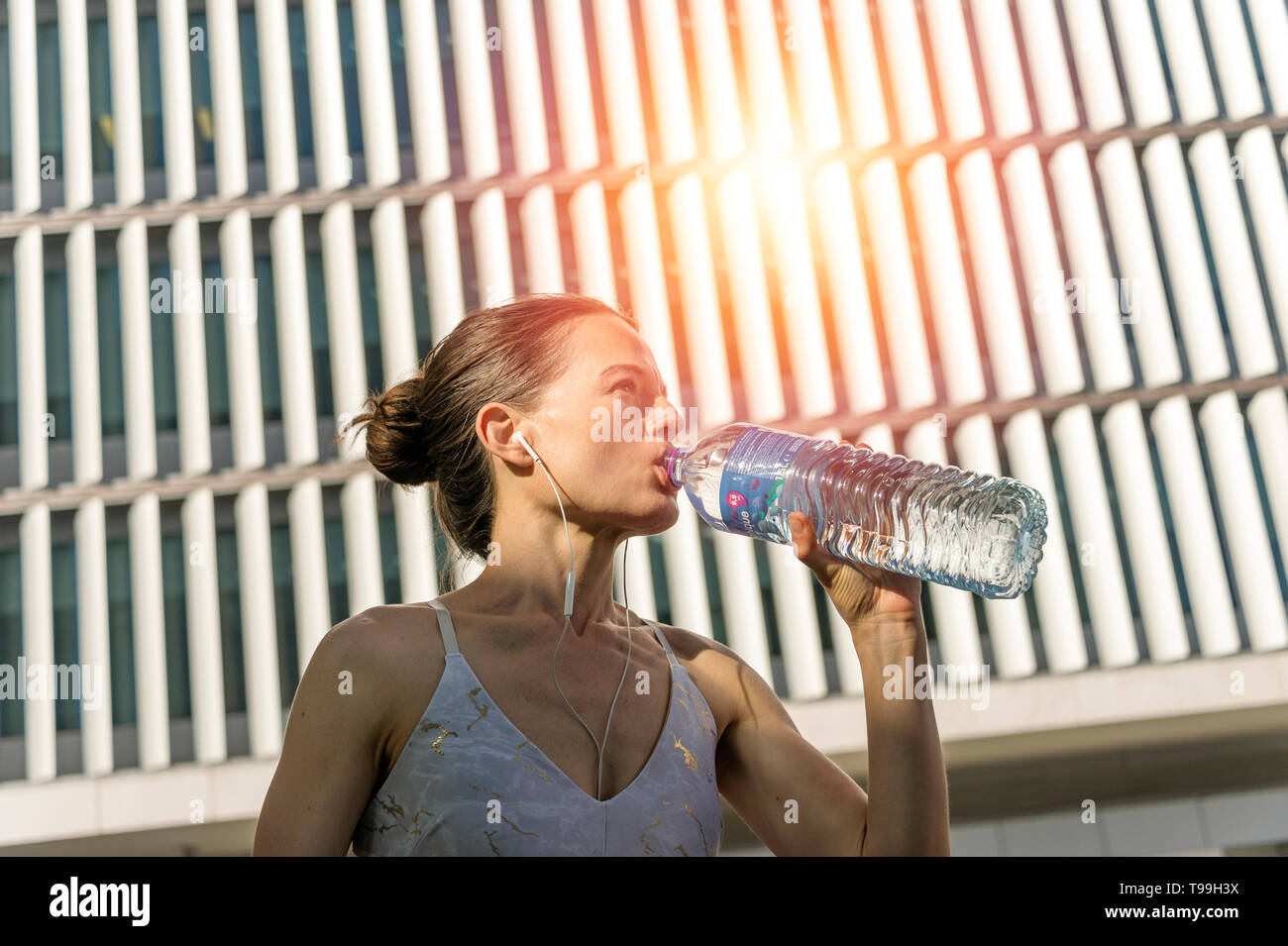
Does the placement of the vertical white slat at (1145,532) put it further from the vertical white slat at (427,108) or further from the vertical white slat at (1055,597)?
the vertical white slat at (427,108)

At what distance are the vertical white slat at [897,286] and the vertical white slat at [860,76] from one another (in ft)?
0.80

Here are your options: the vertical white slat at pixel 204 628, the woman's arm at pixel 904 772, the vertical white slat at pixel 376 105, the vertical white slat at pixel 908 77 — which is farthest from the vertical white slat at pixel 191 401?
the woman's arm at pixel 904 772

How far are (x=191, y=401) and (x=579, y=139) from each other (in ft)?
11.4

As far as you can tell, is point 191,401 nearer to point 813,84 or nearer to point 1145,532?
point 813,84

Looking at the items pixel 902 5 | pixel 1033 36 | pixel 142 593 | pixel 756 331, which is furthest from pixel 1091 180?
pixel 142 593

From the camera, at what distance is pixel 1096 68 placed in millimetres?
9055

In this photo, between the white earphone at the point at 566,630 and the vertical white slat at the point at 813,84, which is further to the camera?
the vertical white slat at the point at 813,84

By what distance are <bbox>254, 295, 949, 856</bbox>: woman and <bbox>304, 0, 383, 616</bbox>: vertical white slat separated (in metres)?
7.19

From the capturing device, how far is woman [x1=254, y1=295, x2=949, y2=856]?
3.21ft

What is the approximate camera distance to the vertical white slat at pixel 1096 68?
9.03 m

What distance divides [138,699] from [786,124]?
637 centimetres

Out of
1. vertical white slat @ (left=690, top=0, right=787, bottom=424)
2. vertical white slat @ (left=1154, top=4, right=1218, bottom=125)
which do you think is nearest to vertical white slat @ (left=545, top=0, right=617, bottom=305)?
vertical white slat @ (left=690, top=0, right=787, bottom=424)

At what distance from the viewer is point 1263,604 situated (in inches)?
325

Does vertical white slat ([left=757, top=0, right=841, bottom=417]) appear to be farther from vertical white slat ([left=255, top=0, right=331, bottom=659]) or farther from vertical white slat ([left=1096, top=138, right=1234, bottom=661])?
vertical white slat ([left=255, top=0, right=331, bottom=659])
